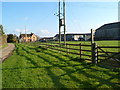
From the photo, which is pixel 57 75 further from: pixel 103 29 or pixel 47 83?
pixel 103 29

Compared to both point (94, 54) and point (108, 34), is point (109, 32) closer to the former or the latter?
point (108, 34)

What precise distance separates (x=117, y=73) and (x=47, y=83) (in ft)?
10.0

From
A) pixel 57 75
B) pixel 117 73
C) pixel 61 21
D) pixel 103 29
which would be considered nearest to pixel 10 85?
pixel 57 75

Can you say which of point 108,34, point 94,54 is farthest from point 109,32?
point 94,54

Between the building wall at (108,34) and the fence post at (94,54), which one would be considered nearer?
the fence post at (94,54)

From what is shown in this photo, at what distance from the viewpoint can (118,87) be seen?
512 cm

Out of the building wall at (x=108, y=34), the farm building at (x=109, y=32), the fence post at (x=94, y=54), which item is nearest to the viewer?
the fence post at (x=94, y=54)

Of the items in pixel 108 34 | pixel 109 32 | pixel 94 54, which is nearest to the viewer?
pixel 94 54

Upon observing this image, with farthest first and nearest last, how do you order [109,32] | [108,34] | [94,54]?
[108,34], [109,32], [94,54]

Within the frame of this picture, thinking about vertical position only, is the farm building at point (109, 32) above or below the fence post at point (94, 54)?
above

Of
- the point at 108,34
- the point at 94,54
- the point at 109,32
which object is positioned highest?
the point at 109,32

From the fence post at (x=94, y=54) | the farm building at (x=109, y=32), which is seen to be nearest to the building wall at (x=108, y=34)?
the farm building at (x=109, y=32)

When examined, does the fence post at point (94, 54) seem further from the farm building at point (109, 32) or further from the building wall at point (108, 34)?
the farm building at point (109, 32)

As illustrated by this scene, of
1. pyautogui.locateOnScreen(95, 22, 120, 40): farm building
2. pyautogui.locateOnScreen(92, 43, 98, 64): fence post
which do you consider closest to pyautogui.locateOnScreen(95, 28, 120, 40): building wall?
pyautogui.locateOnScreen(95, 22, 120, 40): farm building
